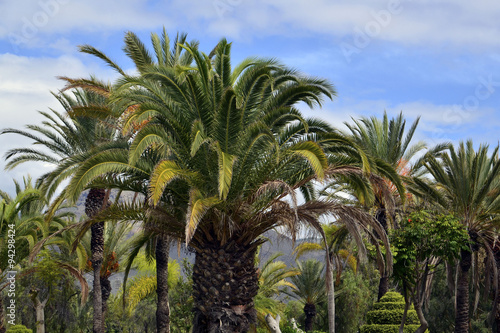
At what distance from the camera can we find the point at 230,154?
498 inches

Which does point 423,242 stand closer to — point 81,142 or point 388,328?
Result: point 388,328

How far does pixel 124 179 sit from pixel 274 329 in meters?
5.34

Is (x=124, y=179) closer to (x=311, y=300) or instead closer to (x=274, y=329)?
(x=274, y=329)

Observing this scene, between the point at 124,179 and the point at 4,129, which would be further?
the point at 4,129

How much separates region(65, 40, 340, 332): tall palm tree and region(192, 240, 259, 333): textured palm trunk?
2 cm

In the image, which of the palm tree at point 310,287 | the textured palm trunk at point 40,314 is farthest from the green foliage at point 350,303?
the textured palm trunk at point 40,314

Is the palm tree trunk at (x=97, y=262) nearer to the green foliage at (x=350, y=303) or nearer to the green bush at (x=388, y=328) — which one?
the green bush at (x=388, y=328)

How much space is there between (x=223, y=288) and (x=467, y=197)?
35.0ft

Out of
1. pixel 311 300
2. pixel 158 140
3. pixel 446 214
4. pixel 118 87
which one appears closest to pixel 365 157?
pixel 158 140

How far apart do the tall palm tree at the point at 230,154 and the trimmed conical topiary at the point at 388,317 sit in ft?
27.4

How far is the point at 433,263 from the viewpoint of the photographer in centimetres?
1980

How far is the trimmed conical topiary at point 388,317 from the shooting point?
20.2 metres

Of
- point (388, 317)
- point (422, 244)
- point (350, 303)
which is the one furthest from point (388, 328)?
point (350, 303)

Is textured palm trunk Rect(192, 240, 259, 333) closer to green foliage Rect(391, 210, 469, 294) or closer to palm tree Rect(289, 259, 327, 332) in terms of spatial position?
green foliage Rect(391, 210, 469, 294)
